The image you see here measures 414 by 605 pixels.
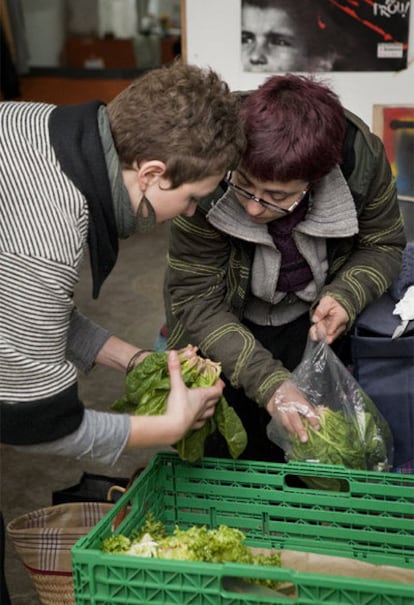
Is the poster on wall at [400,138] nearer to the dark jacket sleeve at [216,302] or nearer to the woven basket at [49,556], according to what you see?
the dark jacket sleeve at [216,302]

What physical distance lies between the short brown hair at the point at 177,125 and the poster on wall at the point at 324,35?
2108 millimetres

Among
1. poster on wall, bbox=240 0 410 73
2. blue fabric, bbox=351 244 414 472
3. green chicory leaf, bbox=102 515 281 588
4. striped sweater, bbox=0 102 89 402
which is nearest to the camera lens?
striped sweater, bbox=0 102 89 402

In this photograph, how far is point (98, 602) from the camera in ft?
5.50

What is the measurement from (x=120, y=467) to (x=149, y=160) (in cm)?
228

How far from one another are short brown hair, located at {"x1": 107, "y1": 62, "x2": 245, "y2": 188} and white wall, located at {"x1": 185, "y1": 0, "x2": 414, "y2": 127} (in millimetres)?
2068

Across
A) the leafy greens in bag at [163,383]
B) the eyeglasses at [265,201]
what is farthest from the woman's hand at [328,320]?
the leafy greens in bag at [163,383]

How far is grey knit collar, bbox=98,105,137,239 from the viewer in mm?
1672

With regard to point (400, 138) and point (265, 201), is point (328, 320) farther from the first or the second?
point (400, 138)

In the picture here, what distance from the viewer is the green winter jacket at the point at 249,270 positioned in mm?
2318

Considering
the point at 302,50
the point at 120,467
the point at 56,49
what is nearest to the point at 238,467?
the point at 120,467

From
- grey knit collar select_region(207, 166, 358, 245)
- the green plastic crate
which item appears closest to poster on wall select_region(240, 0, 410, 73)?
grey knit collar select_region(207, 166, 358, 245)

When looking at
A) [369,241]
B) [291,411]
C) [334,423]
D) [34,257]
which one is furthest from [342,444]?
[34,257]

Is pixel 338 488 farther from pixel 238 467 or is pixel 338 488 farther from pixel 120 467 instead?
pixel 120 467

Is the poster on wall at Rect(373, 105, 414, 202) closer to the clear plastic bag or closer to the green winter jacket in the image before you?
the green winter jacket
